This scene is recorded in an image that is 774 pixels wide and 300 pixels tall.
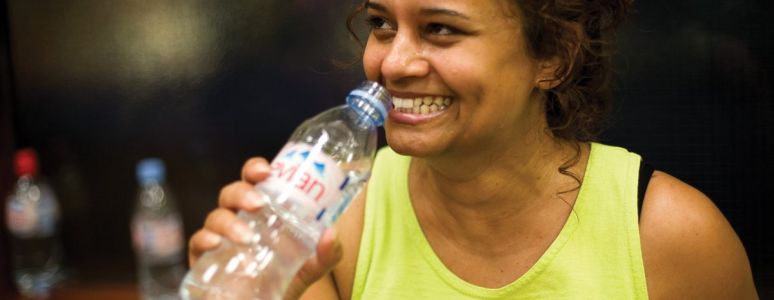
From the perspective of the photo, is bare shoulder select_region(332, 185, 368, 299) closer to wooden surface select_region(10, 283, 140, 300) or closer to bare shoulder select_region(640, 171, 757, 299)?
bare shoulder select_region(640, 171, 757, 299)

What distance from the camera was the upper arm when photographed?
144 centimetres

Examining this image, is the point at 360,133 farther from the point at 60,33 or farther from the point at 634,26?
the point at 60,33

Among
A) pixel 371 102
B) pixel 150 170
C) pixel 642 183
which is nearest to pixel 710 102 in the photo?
pixel 642 183

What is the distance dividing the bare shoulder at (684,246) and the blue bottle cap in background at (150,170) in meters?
1.38

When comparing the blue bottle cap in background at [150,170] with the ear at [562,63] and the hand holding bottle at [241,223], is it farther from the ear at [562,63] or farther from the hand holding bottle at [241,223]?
the ear at [562,63]

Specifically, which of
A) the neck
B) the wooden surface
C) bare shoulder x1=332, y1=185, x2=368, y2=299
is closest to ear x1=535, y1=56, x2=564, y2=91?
the neck

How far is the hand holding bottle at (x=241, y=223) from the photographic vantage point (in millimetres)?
1040

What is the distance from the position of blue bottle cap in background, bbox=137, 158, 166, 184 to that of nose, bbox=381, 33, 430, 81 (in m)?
1.16

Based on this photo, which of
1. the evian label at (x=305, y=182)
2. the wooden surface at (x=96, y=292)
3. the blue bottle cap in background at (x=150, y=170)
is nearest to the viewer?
the evian label at (x=305, y=182)

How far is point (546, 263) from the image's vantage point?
4.44 ft

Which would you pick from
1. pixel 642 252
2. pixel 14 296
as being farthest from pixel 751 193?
pixel 14 296

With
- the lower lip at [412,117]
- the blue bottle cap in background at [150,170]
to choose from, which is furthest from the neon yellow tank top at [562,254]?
the blue bottle cap in background at [150,170]

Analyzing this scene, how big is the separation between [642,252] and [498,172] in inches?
11.1

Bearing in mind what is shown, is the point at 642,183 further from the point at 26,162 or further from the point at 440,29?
the point at 26,162
